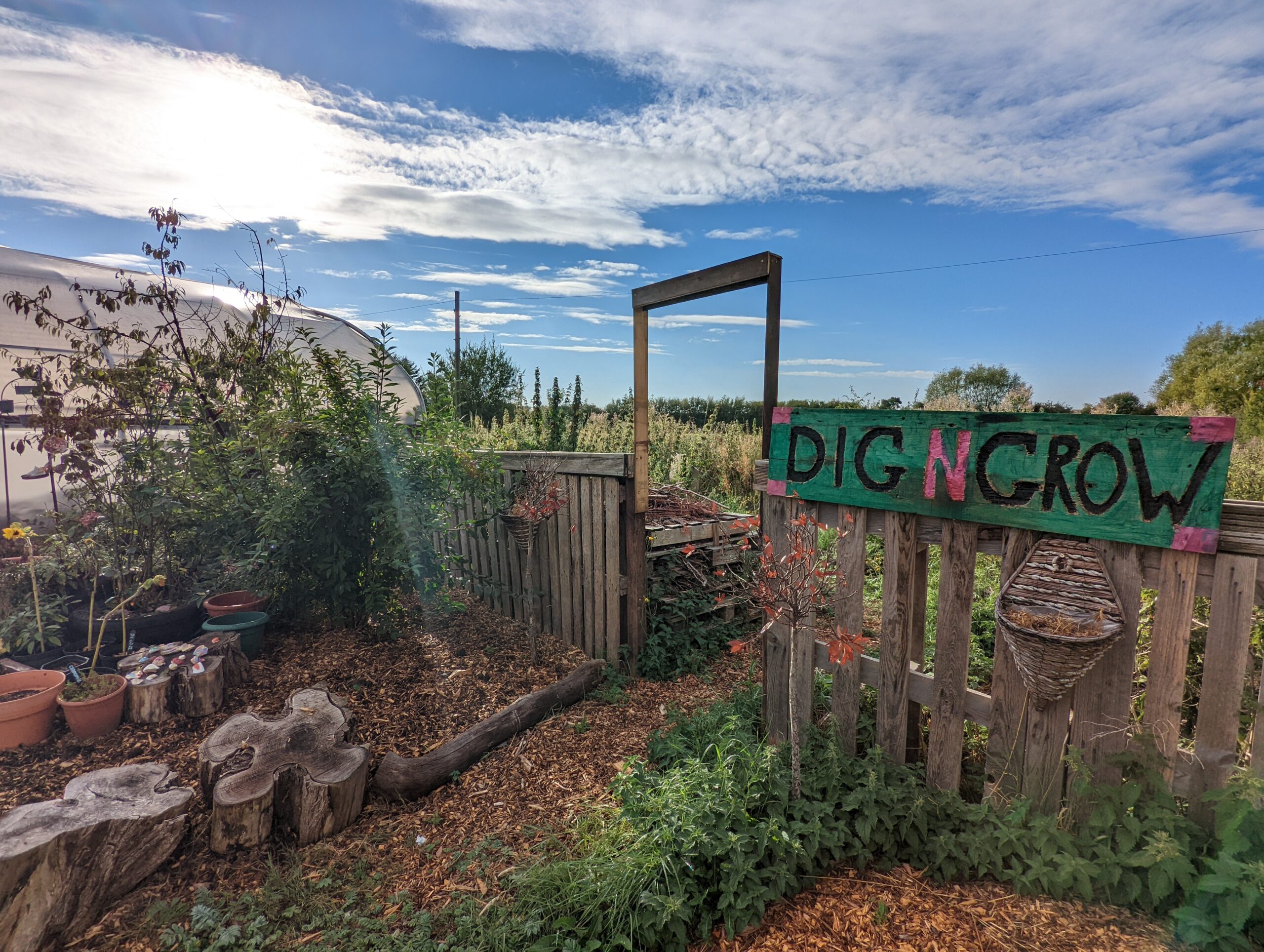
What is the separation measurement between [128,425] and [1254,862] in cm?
622

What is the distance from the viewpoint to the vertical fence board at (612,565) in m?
4.12

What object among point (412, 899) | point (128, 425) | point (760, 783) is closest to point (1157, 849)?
point (760, 783)

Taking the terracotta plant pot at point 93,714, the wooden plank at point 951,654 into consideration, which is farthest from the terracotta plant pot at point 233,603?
the wooden plank at point 951,654

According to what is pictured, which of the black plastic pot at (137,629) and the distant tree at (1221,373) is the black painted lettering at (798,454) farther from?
the distant tree at (1221,373)

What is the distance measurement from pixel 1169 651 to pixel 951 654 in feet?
2.11

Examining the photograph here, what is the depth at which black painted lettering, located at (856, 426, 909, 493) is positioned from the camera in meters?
2.42

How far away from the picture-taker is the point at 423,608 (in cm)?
464

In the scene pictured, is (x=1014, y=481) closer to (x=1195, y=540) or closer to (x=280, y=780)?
(x=1195, y=540)

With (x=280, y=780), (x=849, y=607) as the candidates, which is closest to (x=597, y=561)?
(x=849, y=607)

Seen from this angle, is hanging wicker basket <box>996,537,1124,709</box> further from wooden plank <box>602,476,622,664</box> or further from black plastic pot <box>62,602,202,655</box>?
black plastic pot <box>62,602,202,655</box>

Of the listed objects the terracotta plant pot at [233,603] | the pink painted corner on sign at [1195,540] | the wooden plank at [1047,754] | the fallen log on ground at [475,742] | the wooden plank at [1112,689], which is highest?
the pink painted corner on sign at [1195,540]

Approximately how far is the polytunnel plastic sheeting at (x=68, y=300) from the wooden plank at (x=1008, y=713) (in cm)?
572

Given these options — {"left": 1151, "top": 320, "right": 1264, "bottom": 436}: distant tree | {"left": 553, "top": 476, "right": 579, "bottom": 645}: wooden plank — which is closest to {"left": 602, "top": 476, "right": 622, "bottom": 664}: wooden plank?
{"left": 553, "top": 476, "right": 579, "bottom": 645}: wooden plank

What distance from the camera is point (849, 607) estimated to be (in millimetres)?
2576
